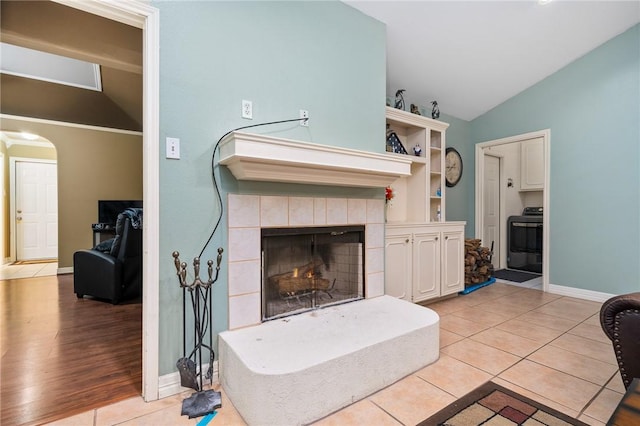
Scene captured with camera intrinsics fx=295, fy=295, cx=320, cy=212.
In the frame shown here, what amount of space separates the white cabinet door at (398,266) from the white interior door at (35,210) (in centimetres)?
626

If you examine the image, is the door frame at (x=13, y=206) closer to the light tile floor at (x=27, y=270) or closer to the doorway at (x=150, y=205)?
the light tile floor at (x=27, y=270)

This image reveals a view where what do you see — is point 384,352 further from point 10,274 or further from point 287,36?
point 10,274

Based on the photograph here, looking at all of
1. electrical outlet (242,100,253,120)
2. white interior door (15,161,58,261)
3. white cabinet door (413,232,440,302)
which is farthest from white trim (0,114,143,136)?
white cabinet door (413,232,440,302)

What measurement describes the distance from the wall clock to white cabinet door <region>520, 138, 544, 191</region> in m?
1.68

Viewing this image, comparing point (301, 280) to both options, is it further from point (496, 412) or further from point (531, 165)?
point (531, 165)

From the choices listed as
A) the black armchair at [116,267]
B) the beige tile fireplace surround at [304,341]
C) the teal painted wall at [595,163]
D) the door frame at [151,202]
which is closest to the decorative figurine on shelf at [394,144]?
the beige tile fireplace surround at [304,341]

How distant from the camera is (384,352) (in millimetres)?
1665

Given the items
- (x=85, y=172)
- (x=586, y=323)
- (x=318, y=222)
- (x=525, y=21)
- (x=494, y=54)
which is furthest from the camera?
(x=85, y=172)

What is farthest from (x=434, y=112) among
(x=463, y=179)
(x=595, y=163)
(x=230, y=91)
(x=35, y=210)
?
(x=35, y=210)

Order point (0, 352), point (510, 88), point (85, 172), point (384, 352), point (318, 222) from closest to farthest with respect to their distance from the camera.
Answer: point (384, 352), point (0, 352), point (318, 222), point (510, 88), point (85, 172)

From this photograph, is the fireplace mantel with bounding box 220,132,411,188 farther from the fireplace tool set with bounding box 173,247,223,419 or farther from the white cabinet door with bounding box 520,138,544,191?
the white cabinet door with bounding box 520,138,544,191

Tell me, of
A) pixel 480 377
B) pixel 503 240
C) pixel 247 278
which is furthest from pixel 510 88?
pixel 247 278

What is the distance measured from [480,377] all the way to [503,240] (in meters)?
4.03

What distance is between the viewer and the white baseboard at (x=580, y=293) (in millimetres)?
3275
